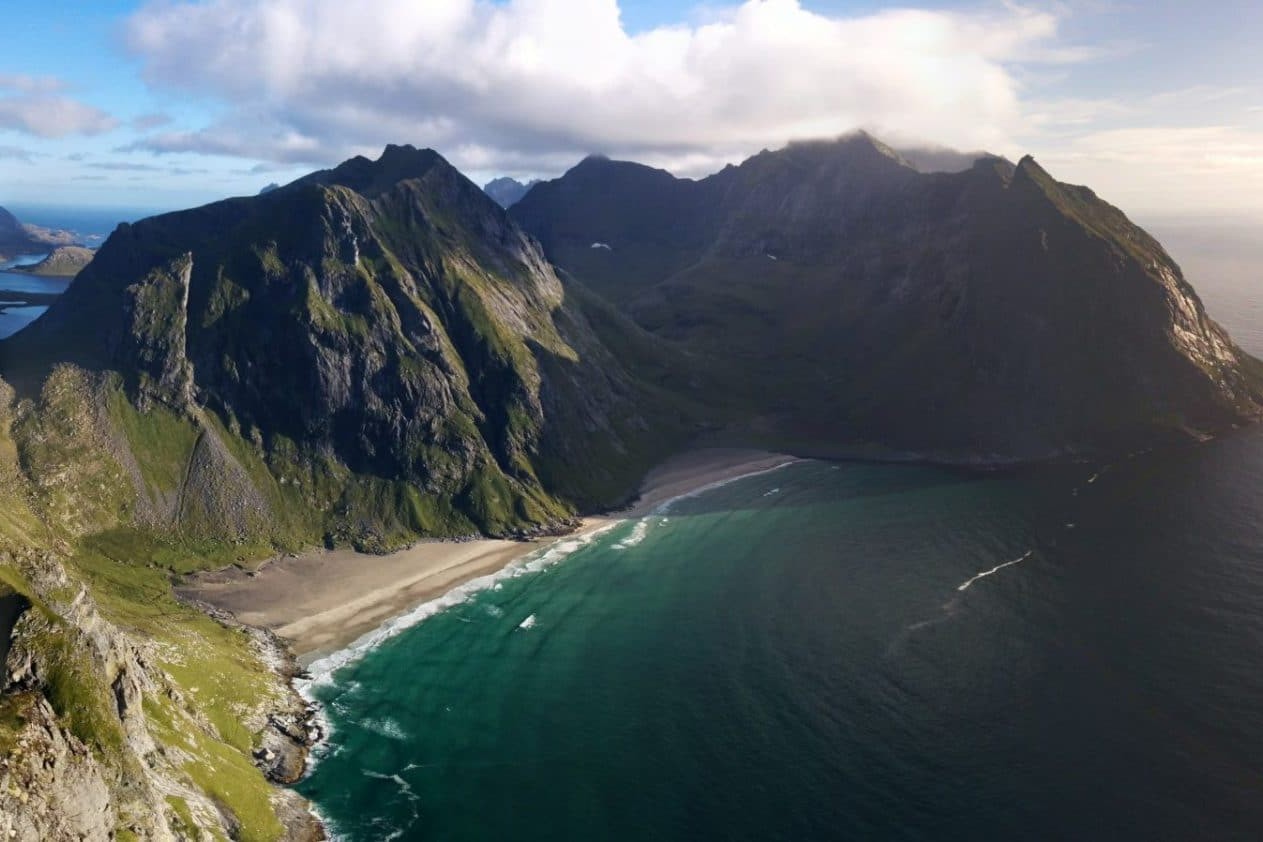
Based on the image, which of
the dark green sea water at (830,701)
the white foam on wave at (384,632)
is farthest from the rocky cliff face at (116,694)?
the dark green sea water at (830,701)

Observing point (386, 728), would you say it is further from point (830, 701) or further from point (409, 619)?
point (830, 701)

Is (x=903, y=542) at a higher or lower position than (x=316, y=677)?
higher

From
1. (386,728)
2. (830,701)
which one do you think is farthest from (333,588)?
(830,701)

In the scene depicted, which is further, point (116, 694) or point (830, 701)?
point (830, 701)

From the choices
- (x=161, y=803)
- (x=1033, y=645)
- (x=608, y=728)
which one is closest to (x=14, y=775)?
(x=161, y=803)

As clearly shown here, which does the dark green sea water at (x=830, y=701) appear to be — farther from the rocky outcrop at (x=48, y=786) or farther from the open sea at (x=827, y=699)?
the rocky outcrop at (x=48, y=786)

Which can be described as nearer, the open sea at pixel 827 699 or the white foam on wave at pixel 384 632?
the open sea at pixel 827 699

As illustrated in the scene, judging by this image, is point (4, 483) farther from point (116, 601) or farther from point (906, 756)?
point (906, 756)
